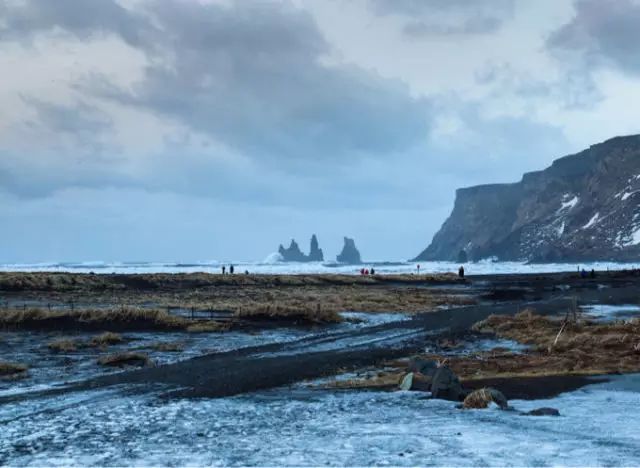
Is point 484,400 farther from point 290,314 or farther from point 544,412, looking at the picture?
point 290,314

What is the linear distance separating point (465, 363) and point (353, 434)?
10458mm

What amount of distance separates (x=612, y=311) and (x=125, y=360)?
3280 cm

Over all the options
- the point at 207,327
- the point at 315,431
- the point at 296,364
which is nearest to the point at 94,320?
the point at 207,327

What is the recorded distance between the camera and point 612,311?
41.7m

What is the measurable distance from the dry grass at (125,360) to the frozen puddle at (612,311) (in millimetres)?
25967

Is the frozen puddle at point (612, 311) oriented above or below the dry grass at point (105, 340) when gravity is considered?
above

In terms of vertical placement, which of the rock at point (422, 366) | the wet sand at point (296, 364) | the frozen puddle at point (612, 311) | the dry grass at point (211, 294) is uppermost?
the dry grass at point (211, 294)

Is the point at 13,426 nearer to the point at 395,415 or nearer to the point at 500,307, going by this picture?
the point at 395,415

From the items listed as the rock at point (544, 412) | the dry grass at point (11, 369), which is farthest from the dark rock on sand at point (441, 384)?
the dry grass at point (11, 369)

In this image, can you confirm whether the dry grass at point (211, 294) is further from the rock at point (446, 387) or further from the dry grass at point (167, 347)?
the rock at point (446, 387)

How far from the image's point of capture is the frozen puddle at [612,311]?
3738 centimetres

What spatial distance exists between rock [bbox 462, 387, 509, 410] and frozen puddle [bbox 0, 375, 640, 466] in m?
0.48

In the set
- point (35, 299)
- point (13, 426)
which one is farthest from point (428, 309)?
point (13, 426)

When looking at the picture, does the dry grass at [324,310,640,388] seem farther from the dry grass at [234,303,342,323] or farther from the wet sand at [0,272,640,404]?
the dry grass at [234,303,342,323]
